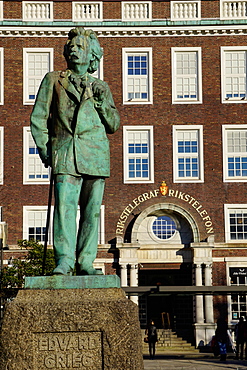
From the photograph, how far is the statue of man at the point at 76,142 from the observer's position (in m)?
7.19

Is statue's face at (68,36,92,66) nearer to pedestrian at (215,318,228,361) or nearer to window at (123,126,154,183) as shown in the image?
pedestrian at (215,318,228,361)

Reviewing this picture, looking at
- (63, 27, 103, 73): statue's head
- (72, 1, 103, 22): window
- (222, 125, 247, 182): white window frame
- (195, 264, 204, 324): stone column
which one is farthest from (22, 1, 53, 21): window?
(63, 27, 103, 73): statue's head

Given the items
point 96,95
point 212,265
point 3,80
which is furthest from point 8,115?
point 96,95

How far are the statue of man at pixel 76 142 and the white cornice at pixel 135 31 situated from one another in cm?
2993

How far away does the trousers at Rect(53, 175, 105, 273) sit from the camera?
715 centimetres

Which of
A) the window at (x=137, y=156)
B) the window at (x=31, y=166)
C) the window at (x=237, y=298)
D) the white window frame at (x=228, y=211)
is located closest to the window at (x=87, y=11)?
the window at (x=137, y=156)

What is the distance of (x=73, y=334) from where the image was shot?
21.6ft

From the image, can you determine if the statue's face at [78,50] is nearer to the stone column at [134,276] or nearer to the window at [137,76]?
the stone column at [134,276]

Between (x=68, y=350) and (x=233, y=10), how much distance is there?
32.6m

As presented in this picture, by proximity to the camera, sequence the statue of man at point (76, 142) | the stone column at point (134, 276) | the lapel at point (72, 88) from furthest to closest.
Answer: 1. the stone column at point (134, 276)
2. the lapel at point (72, 88)
3. the statue of man at point (76, 142)

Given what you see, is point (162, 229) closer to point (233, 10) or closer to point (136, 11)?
point (136, 11)

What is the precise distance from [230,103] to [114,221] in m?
7.65

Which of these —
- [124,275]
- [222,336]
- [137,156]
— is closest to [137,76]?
[137,156]

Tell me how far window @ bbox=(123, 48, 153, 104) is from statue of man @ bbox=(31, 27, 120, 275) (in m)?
29.4
